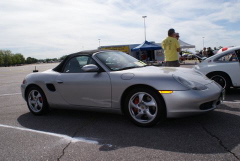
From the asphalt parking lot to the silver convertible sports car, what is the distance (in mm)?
285

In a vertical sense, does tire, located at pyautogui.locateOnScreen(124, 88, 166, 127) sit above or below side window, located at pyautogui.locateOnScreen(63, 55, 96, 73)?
below

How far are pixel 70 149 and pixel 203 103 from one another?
6.43 ft

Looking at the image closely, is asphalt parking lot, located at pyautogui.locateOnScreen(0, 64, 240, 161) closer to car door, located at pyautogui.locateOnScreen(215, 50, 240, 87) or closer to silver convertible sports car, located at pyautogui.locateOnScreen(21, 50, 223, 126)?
silver convertible sports car, located at pyautogui.locateOnScreen(21, 50, 223, 126)

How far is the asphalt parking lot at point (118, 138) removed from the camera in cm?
283

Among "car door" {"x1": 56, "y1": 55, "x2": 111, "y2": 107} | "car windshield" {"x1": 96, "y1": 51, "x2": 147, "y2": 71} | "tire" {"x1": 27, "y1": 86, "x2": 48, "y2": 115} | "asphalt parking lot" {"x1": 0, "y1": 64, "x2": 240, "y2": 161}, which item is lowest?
"asphalt parking lot" {"x1": 0, "y1": 64, "x2": 240, "y2": 161}

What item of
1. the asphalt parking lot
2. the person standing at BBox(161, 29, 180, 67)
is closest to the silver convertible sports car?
the asphalt parking lot

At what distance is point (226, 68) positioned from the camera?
6168 mm

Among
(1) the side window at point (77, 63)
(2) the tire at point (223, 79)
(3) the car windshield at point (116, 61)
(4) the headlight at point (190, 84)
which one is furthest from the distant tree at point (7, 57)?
(4) the headlight at point (190, 84)

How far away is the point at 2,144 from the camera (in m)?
3.45

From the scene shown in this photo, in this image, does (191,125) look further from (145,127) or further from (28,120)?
(28,120)

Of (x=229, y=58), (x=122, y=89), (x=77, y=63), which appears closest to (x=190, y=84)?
(x=122, y=89)

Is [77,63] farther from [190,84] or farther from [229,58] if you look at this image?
[229,58]

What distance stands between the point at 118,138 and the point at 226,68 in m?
4.06

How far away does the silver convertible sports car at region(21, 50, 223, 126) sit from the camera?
3473 mm
